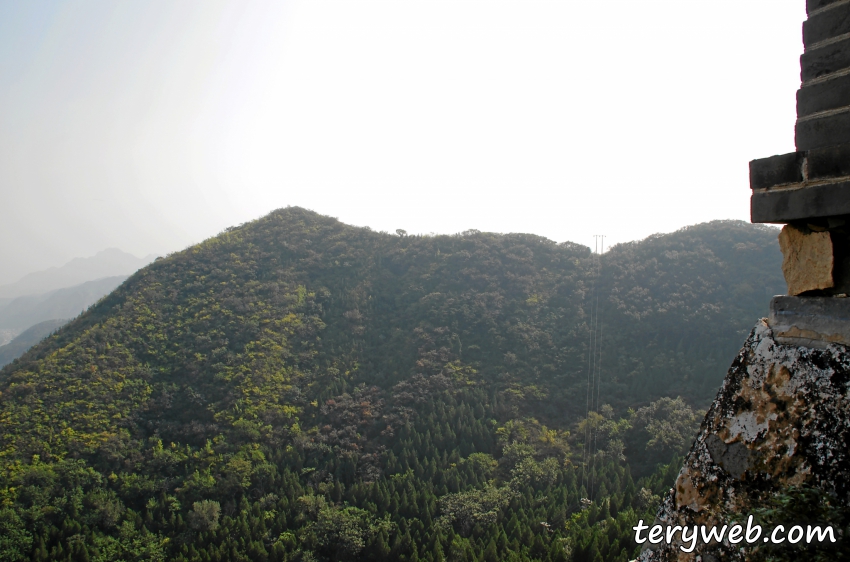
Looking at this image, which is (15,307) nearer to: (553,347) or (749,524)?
(553,347)

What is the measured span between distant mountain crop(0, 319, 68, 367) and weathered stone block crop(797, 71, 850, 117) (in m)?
74.3

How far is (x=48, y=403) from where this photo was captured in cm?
2056

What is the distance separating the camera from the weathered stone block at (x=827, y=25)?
1549 millimetres

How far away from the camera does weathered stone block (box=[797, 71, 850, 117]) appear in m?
1.54

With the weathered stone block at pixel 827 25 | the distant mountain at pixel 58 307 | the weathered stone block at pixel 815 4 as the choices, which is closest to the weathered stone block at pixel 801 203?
the weathered stone block at pixel 827 25

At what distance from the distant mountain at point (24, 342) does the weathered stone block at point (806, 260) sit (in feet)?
244

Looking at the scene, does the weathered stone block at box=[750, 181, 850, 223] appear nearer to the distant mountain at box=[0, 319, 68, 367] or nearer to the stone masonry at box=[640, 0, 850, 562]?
the stone masonry at box=[640, 0, 850, 562]

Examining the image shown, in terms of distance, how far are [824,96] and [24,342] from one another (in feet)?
303

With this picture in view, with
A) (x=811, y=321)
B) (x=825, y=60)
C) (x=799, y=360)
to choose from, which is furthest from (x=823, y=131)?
(x=799, y=360)

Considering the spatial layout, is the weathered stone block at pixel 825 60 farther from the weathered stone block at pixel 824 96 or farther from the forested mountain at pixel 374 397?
the forested mountain at pixel 374 397

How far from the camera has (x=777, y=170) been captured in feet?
5.31

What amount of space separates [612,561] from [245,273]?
84.8 feet

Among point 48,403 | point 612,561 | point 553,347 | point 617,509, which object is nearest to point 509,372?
point 553,347

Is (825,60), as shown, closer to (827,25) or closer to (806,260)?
(827,25)
